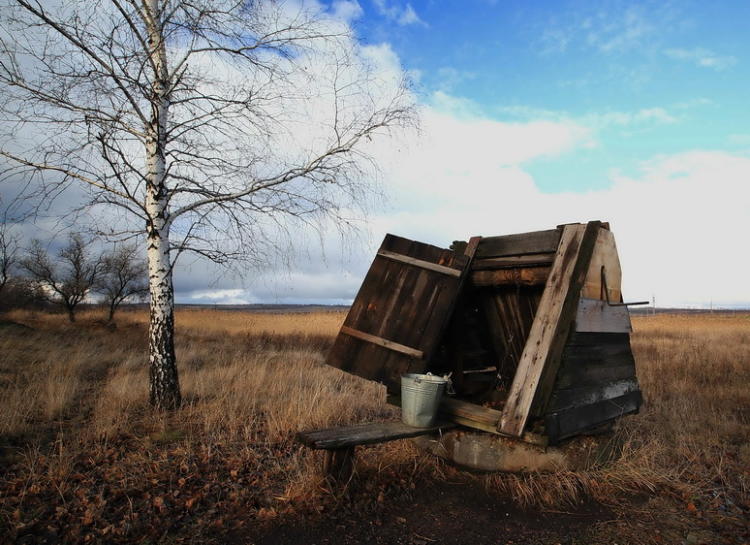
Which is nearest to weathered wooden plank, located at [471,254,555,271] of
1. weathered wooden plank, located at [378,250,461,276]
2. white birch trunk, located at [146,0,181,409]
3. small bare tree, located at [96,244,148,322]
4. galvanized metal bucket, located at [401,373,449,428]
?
weathered wooden plank, located at [378,250,461,276]

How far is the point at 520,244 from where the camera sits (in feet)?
16.4

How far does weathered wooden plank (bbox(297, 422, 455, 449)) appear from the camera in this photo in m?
3.95

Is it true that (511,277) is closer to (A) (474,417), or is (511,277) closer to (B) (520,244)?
(B) (520,244)

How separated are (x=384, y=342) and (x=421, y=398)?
0.78 m

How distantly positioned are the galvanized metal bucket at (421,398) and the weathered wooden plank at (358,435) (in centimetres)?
8

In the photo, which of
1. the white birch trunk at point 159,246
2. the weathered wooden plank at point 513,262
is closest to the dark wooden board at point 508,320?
the weathered wooden plank at point 513,262

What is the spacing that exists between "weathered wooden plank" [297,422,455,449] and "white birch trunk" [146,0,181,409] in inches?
130

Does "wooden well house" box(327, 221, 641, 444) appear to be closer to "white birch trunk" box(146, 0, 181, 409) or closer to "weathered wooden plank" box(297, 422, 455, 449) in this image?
"weathered wooden plank" box(297, 422, 455, 449)

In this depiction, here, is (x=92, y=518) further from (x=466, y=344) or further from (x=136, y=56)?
(x=136, y=56)

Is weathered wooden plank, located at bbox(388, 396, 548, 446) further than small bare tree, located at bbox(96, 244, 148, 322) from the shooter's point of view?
No

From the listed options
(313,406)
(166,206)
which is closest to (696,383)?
(313,406)

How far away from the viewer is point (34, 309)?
20.3m

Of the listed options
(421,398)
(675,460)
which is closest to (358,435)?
(421,398)

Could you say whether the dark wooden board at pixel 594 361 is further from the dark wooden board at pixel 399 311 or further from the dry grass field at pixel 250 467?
the dark wooden board at pixel 399 311
